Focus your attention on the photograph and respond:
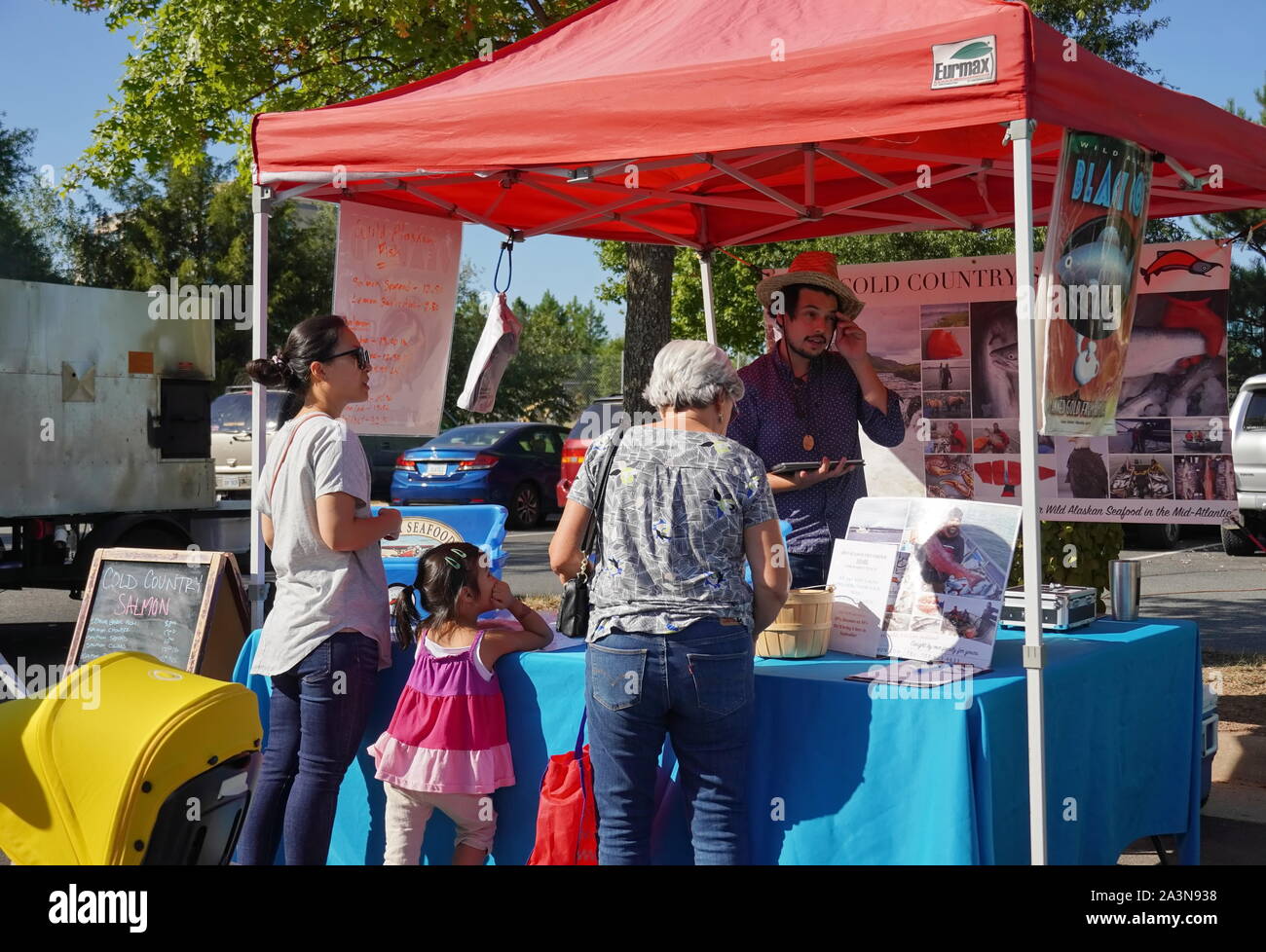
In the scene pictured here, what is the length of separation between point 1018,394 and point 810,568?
164 centimetres

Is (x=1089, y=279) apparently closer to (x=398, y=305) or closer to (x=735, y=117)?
(x=735, y=117)

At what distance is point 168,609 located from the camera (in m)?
5.06

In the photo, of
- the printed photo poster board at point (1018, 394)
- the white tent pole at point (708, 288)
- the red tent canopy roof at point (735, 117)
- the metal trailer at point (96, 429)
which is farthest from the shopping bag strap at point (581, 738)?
the metal trailer at point (96, 429)

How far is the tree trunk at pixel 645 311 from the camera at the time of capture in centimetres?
760

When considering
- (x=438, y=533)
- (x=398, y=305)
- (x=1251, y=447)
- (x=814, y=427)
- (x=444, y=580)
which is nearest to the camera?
(x=444, y=580)

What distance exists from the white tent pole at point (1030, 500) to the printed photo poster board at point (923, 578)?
0.20m

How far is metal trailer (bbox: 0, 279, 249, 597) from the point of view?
818cm

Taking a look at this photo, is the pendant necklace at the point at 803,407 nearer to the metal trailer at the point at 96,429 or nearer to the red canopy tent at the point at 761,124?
the red canopy tent at the point at 761,124

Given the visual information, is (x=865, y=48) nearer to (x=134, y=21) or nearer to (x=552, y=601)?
(x=552, y=601)

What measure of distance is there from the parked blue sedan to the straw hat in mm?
12321

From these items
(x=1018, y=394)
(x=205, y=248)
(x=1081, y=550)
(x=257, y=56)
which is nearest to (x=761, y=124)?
(x=1018, y=394)

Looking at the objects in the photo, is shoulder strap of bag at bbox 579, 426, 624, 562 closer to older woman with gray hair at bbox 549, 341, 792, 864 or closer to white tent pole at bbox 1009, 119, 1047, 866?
older woman with gray hair at bbox 549, 341, 792, 864
